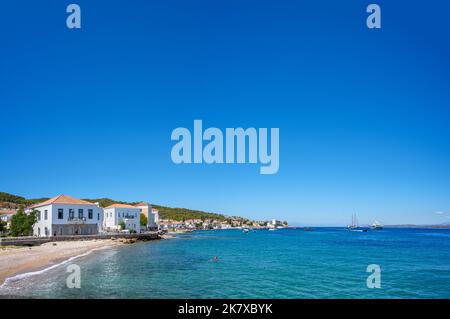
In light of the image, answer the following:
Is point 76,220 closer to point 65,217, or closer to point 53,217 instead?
point 65,217

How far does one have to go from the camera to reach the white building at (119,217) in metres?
76.6

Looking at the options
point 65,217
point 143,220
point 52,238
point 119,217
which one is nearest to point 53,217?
point 65,217

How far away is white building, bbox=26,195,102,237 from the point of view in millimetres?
54375

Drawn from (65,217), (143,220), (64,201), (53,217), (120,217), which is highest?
(64,201)

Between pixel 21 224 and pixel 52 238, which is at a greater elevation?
pixel 21 224

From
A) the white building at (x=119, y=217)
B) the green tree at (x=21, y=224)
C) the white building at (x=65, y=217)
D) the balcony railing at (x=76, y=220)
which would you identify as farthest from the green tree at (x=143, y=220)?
the green tree at (x=21, y=224)

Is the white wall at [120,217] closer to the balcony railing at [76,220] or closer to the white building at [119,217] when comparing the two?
the white building at [119,217]

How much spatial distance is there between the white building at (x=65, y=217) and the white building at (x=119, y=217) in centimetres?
1597

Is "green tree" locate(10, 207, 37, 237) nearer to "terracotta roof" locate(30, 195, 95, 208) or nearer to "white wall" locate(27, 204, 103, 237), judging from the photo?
"white wall" locate(27, 204, 103, 237)

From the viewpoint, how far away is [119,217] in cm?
7706

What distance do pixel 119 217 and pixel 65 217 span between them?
21.7 meters
